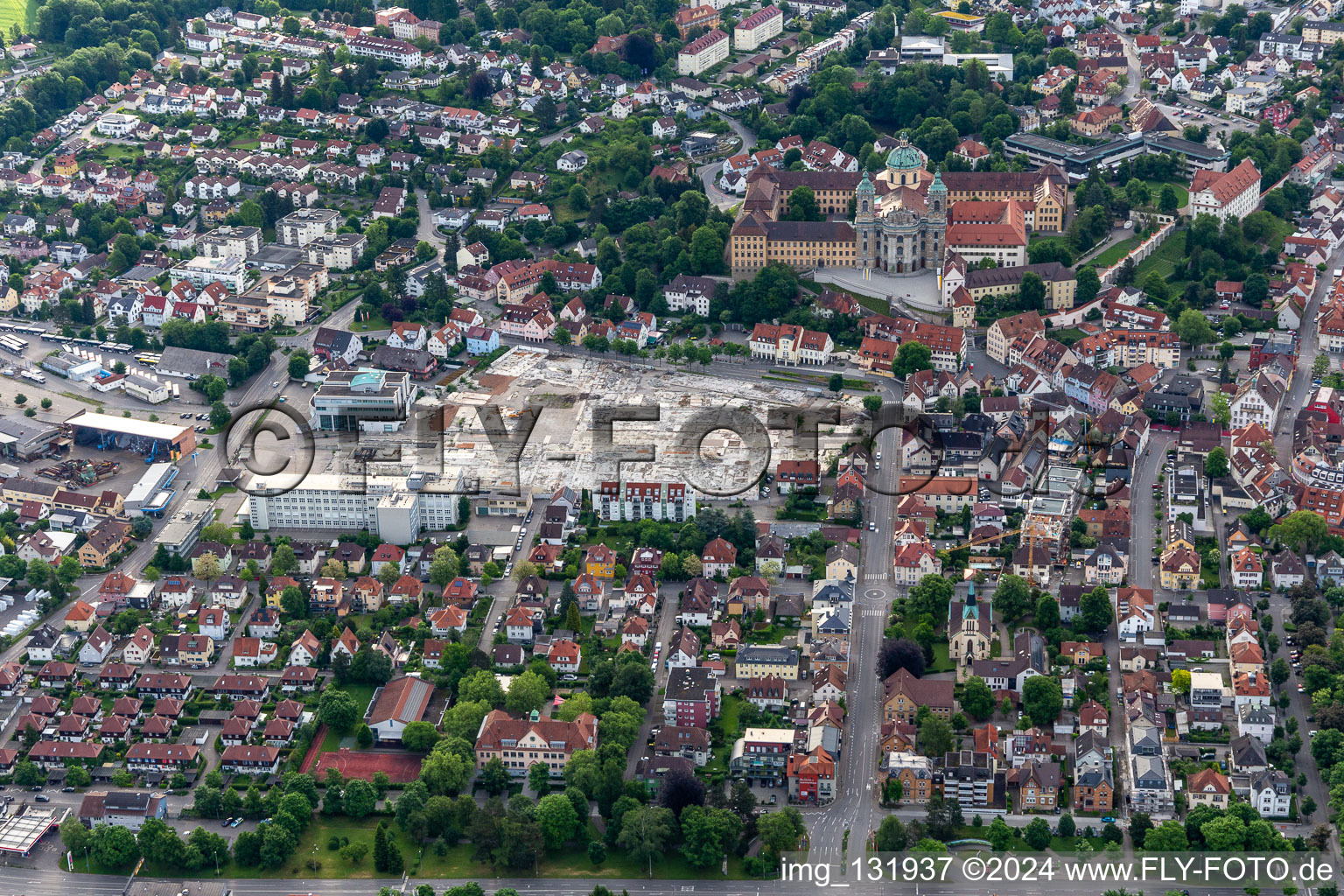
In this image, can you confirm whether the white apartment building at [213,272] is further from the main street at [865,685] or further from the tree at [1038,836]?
the tree at [1038,836]

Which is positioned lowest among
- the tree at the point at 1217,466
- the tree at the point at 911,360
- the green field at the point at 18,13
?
the tree at the point at 1217,466

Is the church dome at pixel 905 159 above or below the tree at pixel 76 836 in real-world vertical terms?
above

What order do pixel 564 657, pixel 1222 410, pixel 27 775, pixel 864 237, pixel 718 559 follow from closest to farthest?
pixel 27 775 < pixel 564 657 < pixel 718 559 < pixel 1222 410 < pixel 864 237

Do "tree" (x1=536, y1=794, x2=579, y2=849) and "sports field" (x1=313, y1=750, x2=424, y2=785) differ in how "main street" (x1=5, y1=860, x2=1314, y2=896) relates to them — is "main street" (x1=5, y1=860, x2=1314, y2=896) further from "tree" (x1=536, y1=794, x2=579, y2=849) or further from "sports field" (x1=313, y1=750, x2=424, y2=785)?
"sports field" (x1=313, y1=750, x2=424, y2=785)

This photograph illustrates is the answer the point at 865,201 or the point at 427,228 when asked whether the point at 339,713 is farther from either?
the point at 427,228

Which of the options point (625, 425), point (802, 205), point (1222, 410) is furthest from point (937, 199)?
point (625, 425)

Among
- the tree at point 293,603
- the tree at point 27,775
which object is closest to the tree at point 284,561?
the tree at point 293,603
